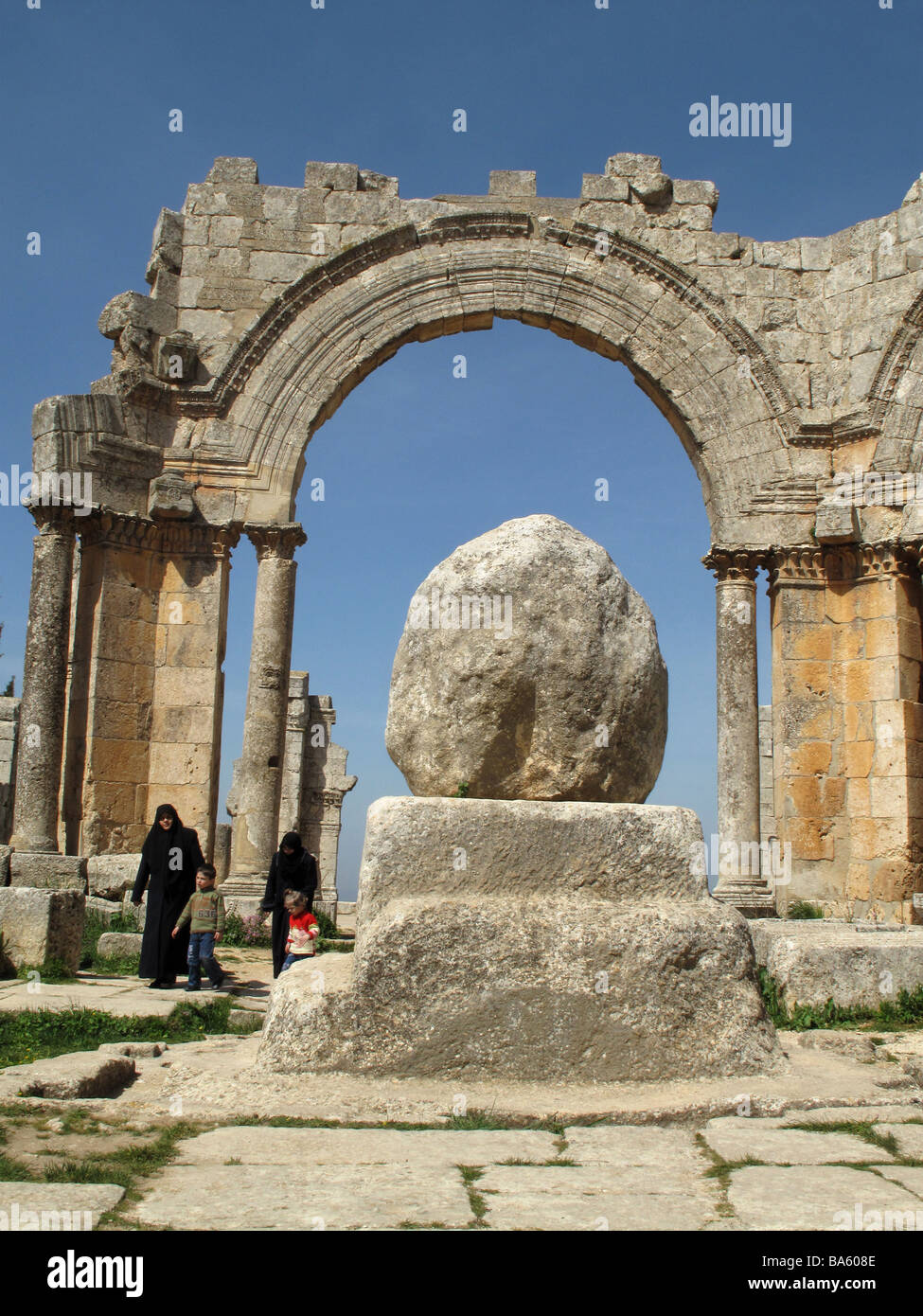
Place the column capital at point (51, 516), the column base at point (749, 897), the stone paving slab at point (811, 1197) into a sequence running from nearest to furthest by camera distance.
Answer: the stone paving slab at point (811, 1197) → the column base at point (749, 897) → the column capital at point (51, 516)

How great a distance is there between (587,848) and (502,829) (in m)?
0.31

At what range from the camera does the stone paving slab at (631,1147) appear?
122 inches

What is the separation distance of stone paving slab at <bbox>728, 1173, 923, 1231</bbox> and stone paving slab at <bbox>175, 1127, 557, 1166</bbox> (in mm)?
572

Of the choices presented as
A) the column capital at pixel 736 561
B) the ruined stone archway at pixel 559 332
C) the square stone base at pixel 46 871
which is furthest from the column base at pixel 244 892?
the column capital at pixel 736 561

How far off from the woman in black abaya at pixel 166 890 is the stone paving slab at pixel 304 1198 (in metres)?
5.01

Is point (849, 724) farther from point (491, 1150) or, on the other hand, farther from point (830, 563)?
point (491, 1150)

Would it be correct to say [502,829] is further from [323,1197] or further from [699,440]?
[699,440]

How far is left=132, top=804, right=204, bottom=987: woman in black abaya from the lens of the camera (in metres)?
7.83

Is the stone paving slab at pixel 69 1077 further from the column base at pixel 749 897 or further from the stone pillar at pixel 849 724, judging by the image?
the stone pillar at pixel 849 724

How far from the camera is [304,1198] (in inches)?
106

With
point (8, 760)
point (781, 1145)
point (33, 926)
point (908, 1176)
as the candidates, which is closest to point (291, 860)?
point (33, 926)

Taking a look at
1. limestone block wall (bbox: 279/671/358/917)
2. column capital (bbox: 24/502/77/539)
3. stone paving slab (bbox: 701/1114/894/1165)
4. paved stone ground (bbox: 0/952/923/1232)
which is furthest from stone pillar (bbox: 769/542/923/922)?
limestone block wall (bbox: 279/671/358/917)

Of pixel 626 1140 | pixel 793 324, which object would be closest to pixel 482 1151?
pixel 626 1140

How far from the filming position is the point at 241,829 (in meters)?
11.8
